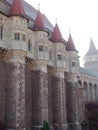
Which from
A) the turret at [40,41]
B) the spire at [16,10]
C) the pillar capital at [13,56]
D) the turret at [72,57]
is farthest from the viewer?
the turret at [72,57]

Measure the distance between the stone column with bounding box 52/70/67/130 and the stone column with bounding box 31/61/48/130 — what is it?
464 cm

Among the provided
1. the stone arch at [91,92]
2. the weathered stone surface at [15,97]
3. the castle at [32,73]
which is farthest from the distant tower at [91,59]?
the weathered stone surface at [15,97]

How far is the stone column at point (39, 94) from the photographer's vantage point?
3584 cm

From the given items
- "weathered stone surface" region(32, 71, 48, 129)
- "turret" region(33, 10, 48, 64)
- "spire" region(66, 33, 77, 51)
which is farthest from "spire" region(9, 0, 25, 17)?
"spire" region(66, 33, 77, 51)

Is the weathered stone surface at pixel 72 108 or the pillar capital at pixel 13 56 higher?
the pillar capital at pixel 13 56

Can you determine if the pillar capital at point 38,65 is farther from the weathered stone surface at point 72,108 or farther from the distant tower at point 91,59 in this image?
the distant tower at point 91,59

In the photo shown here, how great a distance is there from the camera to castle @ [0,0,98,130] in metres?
31.3

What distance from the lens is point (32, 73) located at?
123ft

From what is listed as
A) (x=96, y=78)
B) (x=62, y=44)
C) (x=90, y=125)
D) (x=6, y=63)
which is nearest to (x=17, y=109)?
(x=6, y=63)

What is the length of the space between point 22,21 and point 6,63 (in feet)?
17.3

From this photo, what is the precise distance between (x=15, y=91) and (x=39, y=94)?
5976 millimetres

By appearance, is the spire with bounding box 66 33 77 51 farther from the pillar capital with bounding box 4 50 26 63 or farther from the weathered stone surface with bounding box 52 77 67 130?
the pillar capital with bounding box 4 50 26 63

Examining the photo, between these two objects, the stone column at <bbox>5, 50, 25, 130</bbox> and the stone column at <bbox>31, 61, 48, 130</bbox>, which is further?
the stone column at <bbox>31, 61, 48, 130</bbox>

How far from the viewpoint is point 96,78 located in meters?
75.7
